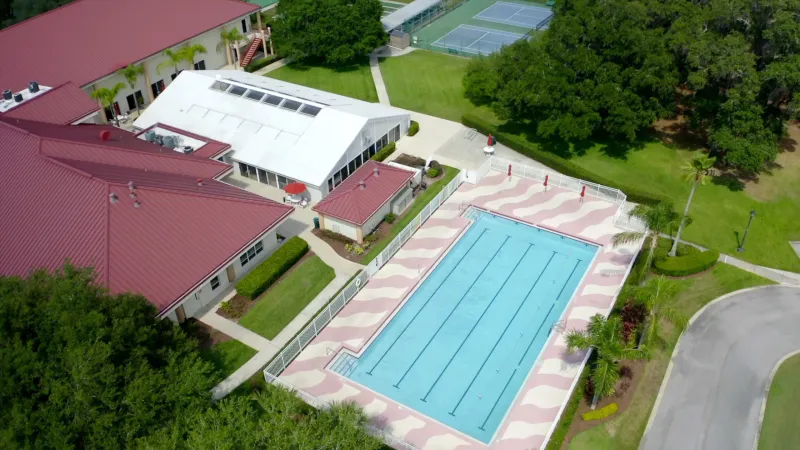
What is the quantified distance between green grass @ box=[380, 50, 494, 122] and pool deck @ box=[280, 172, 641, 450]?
1334 centimetres

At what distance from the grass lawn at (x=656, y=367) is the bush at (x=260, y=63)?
49.6m

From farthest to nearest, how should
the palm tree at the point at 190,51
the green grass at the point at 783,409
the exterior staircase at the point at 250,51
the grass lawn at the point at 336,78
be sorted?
the exterior staircase at the point at 250,51
the grass lawn at the point at 336,78
the palm tree at the point at 190,51
the green grass at the point at 783,409

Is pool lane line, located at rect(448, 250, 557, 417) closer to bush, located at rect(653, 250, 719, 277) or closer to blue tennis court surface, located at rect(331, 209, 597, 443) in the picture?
blue tennis court surface, located at rect(331, 209, 597, 443)

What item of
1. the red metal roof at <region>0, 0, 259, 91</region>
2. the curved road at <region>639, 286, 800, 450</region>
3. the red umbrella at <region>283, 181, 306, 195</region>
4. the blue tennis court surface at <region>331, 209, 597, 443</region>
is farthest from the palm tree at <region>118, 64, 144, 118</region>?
the curved road at <region>639, 286, 800, 450</region>

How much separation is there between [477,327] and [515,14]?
59738 millimetres

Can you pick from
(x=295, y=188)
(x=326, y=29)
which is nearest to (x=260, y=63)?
(x=326, y=29)

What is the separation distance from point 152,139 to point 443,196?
24.1 metres

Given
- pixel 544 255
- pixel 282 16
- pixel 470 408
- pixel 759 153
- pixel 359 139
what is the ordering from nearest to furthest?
pixel 470 408 < pixel 544 255 < pixel 759 153 < pixel 359 139 < pixel 282 16

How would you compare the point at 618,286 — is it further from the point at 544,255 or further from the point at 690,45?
the point at 690,45

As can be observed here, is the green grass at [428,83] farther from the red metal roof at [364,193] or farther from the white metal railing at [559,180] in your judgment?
the red metal roof at [364,193]

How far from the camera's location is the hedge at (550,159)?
45.8m

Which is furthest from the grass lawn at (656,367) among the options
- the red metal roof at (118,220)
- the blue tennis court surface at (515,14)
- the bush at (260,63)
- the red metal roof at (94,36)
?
the red metal roof at (94,36)

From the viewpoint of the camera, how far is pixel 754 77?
45.5 metres

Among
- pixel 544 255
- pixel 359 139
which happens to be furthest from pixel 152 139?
pixel 544 255
